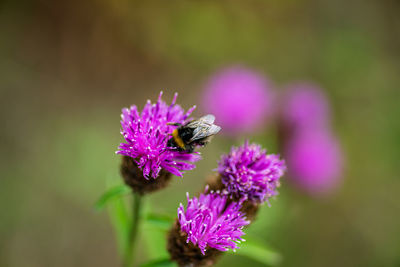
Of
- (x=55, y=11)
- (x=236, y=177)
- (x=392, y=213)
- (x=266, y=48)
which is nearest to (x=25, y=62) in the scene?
(x=55, y=11)

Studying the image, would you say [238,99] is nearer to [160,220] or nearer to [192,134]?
[160,220]

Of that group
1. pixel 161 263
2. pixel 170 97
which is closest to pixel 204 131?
pixel 161 263

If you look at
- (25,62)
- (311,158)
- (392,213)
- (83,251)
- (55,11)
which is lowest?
(83,251)

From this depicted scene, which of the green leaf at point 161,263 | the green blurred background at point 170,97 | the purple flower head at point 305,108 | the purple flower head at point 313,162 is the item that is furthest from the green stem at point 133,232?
A: the purple flower head at point 305,108

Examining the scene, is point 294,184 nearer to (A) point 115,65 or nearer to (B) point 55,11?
(A) point 115,65

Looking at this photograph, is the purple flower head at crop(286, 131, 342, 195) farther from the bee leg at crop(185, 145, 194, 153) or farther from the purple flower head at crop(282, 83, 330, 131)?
the bee leg at crop(185, 145, 194, 153)

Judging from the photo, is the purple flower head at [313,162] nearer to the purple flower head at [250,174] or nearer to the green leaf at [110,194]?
the purple flower head at [250,174]
